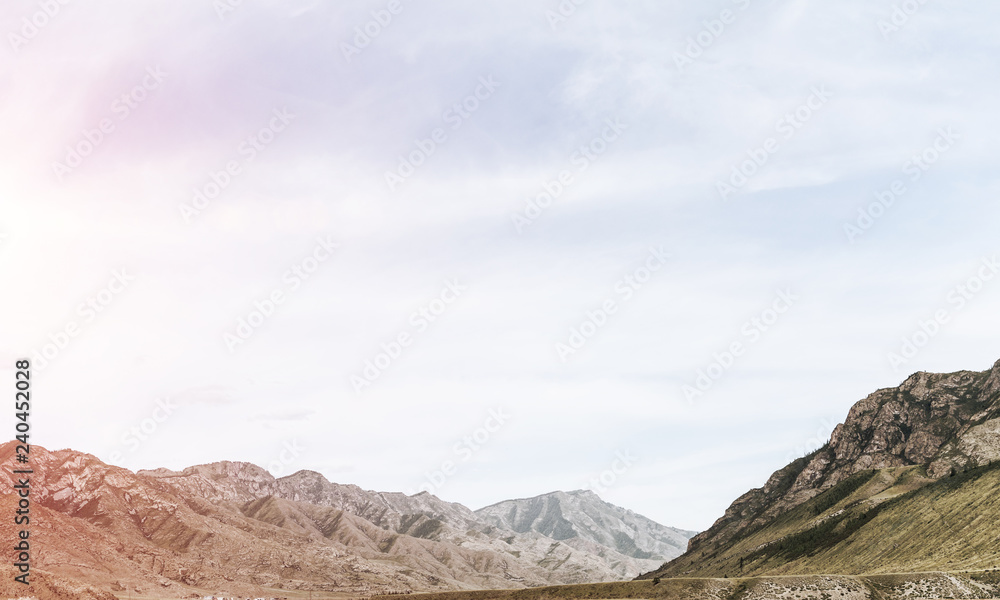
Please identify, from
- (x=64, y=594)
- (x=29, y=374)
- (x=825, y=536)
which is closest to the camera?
(x=29, y=374)

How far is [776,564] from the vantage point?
19538 centimetres

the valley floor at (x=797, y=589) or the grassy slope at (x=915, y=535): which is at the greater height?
the grassy slope at (x=915, y=535)

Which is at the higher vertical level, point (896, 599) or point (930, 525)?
point (930, 525)

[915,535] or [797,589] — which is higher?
[915,535]

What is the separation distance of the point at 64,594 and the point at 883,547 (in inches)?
6451

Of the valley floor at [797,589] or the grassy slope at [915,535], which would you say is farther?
the grassy slope at [915,535]

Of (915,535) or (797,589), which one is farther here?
(915,535)

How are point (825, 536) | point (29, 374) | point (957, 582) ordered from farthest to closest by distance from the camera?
point (825, 536) → point (957, 582) → point (29, 374)

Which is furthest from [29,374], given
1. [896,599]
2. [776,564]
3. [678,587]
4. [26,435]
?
[776,564]

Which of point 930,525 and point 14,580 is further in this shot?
point 930,525

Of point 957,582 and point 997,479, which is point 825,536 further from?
point 957,582

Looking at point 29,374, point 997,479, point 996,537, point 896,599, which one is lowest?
point 896,599

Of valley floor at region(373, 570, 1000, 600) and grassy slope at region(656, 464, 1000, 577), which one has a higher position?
grassy slope at region(656, 464, 1000, 577)

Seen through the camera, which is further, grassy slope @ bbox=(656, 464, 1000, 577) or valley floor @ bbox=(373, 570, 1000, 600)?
grassy slope @ bbox=(656, 464, 1000, 577)
